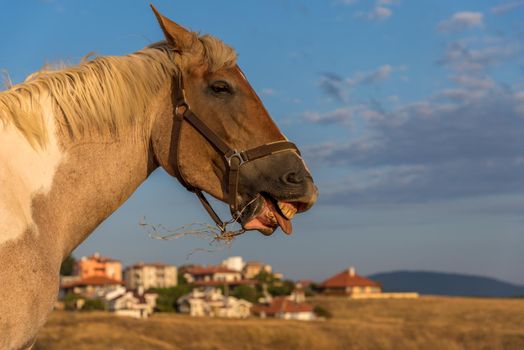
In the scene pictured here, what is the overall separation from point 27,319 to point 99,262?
157m

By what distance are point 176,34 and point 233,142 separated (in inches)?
26.6

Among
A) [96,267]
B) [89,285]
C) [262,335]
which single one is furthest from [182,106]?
[96,267]

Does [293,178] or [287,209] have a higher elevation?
[293,178]

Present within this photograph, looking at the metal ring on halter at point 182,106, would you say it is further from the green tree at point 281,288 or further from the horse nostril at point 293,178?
the green tree at point 281,288

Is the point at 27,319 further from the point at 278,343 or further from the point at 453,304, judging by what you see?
the point at 453,304

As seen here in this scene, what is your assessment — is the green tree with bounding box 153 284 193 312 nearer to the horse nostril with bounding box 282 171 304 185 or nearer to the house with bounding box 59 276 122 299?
the house with bounding box 59 276 122 299

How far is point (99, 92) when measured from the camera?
3.64m

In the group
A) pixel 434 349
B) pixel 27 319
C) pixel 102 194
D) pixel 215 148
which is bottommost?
pixel 434 349

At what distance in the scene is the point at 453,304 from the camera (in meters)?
92.1

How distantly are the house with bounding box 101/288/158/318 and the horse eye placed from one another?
8282 centimetres

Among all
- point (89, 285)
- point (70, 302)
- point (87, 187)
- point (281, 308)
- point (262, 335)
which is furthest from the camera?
point (89, 285)

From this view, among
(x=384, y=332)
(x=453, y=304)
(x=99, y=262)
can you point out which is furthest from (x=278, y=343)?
(x=99, y=262)

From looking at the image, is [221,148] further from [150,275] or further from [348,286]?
[150,275]

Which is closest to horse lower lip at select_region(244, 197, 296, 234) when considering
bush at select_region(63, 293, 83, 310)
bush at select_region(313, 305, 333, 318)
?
bush at select_region(63, 293, 83, 310)
